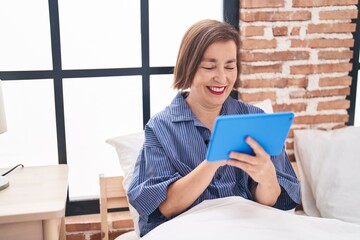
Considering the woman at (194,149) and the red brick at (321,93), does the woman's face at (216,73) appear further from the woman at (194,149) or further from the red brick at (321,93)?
the red brick at (321,93)

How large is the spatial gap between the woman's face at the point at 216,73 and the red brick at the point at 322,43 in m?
0.63

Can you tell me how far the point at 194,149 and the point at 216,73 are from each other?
0.24 meters

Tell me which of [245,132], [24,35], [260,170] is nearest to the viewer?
[245,132]

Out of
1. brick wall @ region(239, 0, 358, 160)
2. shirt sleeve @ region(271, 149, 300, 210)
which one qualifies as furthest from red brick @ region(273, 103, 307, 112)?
shirt sleeve @ region(271, 149, 300, 210)

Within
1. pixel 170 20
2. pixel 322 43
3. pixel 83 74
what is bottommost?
pixel 83 74

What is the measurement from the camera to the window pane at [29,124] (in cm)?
183

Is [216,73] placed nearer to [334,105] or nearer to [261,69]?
[261,69]

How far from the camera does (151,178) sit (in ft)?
4.27

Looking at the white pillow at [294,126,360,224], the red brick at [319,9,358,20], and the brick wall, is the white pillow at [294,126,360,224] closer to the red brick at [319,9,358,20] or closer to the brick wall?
the brick wall

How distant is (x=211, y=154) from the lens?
3.53 feet

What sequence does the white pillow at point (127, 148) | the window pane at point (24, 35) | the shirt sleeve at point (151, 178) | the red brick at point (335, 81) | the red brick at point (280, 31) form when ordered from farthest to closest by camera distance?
the red brick at point (335, 81) → the red brick at point (280, 31) → the window pane at point (24, 35) → the white pillow at point (127, 148) → the shirt sleeve at point (151, 178)

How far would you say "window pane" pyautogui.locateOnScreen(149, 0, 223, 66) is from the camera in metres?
1.90

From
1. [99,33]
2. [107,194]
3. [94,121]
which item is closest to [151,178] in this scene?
[107,194]

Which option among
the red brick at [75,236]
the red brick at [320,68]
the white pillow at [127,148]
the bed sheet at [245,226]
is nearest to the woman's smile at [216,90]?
the bed sheet at [245,226]
